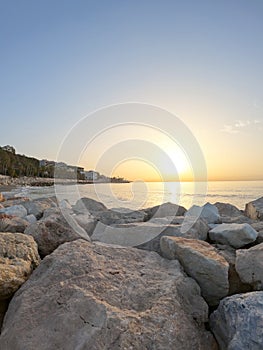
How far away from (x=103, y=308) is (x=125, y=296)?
327 mm

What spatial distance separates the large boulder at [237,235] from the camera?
14.9 feet

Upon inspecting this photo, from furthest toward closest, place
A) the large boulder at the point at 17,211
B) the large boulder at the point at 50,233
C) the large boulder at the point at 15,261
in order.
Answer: the large boulder at the point at 17,211
the large boulder at the point at 50,233
the large boulder at the point at 15,261

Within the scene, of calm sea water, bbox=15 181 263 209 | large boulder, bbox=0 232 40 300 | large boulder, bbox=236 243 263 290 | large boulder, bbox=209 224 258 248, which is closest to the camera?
large boulder, bbox=0 232 40 300

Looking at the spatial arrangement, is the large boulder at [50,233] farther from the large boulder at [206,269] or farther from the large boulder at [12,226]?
the large boulder at [206,269]

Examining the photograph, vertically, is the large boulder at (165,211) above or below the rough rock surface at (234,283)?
above

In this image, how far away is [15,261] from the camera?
311cm

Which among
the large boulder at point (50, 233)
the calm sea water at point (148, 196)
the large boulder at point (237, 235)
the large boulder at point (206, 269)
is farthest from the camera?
the calm sea water at point (148, 196)

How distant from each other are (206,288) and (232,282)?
0.43 m

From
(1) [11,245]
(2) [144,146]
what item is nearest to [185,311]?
(1) [11,245]

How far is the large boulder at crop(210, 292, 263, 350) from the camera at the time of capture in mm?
2203

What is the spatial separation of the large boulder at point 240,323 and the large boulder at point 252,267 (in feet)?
2.45

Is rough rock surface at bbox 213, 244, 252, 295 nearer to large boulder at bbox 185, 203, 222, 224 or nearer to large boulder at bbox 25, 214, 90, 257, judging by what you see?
large boulder at bbox 25, 214, 90, 257

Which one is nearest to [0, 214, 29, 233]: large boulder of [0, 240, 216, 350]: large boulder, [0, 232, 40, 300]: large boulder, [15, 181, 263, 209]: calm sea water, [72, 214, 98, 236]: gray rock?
[72, 214, 98, 236]: gray rock

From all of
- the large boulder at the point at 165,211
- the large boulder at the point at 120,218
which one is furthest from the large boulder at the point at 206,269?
the large boulder at the point at 165,211
